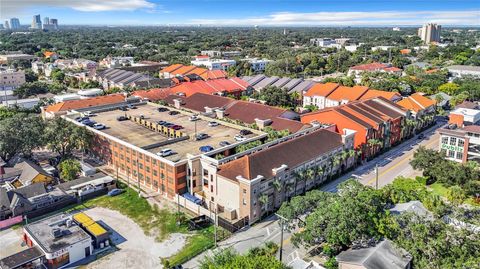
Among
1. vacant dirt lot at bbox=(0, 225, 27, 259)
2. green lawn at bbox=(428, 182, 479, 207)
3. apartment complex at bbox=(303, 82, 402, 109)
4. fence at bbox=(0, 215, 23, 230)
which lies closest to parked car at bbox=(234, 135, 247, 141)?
green lawn at bbox=(428, 182, 479, 207)

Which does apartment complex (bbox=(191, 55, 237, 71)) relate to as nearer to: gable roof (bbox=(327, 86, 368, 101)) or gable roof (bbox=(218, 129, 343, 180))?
gable roof (bbox=(327, 86, 368, 101))

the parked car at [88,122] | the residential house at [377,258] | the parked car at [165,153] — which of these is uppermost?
the parked car at [88,122]

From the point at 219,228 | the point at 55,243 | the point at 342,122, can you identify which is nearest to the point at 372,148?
the point at 342,122

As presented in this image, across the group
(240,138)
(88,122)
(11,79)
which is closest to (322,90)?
(240,138)

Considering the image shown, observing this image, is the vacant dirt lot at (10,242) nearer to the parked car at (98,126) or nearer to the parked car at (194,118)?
the parked car at (98,126)

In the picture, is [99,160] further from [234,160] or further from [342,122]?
[342,122]

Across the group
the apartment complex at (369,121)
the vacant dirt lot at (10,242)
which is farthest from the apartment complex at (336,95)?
the vacant dirt lot at (10,242)

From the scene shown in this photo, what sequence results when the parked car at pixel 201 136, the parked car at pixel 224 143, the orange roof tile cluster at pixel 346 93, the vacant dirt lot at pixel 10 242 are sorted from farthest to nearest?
the orange roof tile cluster at pixel 346 93, the parked car at pixel 201 136, the parked car at pixel 224 143, the vacant dirt lot at pixel 10 242
